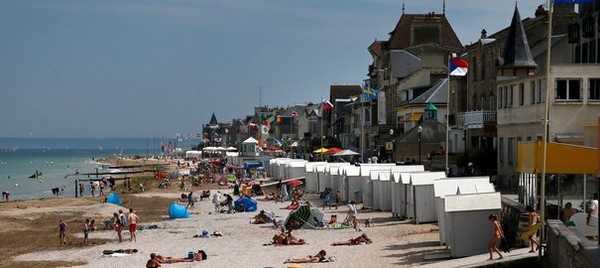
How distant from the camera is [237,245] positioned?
32.7 metres

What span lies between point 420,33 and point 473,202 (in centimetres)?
5260

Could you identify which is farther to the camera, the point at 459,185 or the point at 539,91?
the point at 539,91

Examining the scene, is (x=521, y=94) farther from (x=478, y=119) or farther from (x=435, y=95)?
(x=435, y=95)

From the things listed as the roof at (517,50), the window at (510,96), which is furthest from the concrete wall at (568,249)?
the window at (510,96)

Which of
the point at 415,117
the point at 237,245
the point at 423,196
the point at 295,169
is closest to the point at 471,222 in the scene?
the point at 423,196

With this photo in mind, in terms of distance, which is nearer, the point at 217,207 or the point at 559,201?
the point at 559,201

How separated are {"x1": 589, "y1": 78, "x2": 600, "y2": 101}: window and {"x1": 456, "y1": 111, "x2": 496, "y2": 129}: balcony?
33.4 feet

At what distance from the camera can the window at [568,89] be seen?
1329 inches

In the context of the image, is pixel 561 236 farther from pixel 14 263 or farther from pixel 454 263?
pixel 14 263

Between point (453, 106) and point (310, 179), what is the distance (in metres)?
10.9

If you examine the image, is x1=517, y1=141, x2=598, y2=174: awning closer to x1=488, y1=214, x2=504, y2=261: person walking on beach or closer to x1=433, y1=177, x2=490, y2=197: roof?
x1=488, y1=214, x2=504, y2=261: person walking on beach

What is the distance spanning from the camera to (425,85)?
225 feet

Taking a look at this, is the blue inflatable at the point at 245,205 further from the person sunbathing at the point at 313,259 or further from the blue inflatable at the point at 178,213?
the person sunbathing at the point at 313,259

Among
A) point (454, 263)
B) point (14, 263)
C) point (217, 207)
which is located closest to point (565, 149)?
point (454, 263)
